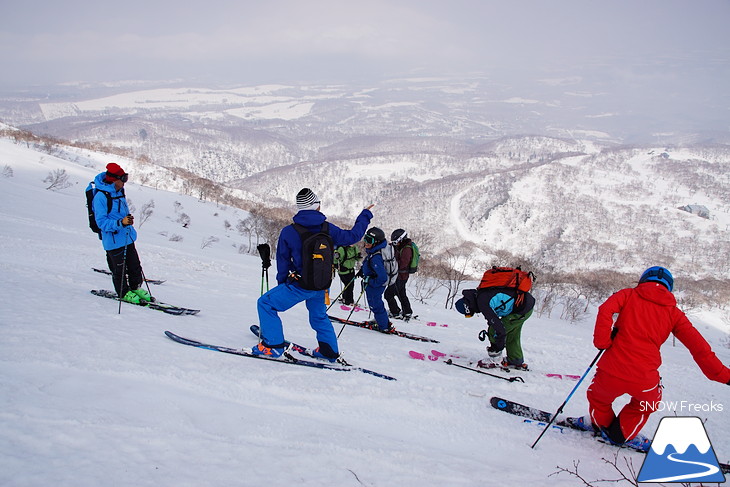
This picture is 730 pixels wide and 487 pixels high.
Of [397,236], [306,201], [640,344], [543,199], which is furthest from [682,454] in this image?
[543,199]

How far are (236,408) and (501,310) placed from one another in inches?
158

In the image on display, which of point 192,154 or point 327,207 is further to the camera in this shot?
point 192,154

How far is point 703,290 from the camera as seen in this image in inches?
2462

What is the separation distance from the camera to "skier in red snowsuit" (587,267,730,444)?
3621mm

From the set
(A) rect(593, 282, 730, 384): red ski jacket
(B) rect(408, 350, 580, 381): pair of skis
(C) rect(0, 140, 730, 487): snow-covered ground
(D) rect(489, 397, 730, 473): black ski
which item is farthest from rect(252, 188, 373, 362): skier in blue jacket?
(A) rect(593, 282, 730, 384): red ski jacket

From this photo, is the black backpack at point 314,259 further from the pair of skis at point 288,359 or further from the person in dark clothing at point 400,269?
the person in dark clothing at point 400,269

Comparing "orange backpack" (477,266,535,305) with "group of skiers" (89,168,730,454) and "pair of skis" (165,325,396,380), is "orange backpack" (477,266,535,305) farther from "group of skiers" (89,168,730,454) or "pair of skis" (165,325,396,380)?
"pair of skis" (165,325,396,380)

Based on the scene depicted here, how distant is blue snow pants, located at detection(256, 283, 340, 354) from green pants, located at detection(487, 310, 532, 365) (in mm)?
2686

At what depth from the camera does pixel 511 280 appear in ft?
19.0

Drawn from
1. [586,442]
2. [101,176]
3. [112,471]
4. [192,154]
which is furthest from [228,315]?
[192,154]

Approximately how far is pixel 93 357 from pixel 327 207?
154187 mm

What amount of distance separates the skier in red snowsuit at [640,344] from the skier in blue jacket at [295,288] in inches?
114

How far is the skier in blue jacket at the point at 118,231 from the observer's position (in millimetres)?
5625

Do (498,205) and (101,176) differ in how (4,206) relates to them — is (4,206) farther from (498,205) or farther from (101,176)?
(498,205)
